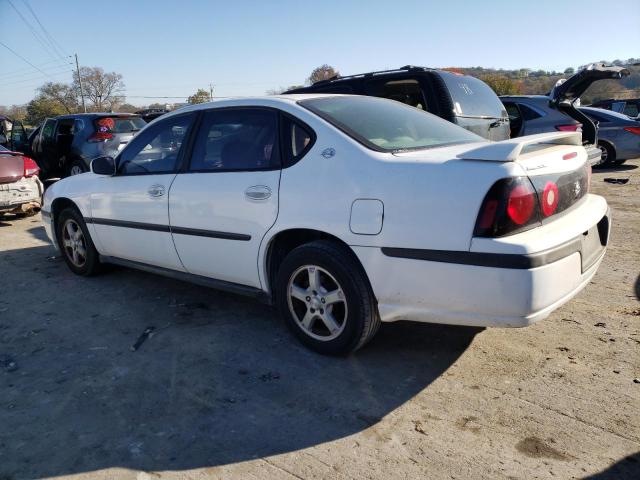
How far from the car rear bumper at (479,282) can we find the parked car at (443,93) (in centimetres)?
289

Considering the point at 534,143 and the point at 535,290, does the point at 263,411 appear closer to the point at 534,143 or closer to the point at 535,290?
the point at 535,290

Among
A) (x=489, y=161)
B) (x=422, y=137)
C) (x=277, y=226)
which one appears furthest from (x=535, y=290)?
(x=277, y=226)

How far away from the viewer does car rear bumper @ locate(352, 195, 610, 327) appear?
2559mm

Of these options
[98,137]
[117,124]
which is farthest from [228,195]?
[117,124]

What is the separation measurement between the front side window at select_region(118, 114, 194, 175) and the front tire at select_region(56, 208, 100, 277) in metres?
0.90

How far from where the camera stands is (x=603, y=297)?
4125 mm

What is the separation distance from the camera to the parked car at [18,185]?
784 cm

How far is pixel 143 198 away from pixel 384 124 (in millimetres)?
2031

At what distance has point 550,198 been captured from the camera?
2783 millimetres

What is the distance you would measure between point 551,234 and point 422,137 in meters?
1.13

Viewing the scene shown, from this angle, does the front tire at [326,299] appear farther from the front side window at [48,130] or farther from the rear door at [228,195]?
the front side window at [48,130]

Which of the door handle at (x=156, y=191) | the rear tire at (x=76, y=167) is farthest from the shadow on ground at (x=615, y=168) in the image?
the rear tire at (x=76, y=167)

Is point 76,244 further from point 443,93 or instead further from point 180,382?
point 443,93

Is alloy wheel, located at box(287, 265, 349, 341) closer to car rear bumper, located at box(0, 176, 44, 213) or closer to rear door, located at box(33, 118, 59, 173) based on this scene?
car rear bumper, located at box(0, 176, 44, 213)
